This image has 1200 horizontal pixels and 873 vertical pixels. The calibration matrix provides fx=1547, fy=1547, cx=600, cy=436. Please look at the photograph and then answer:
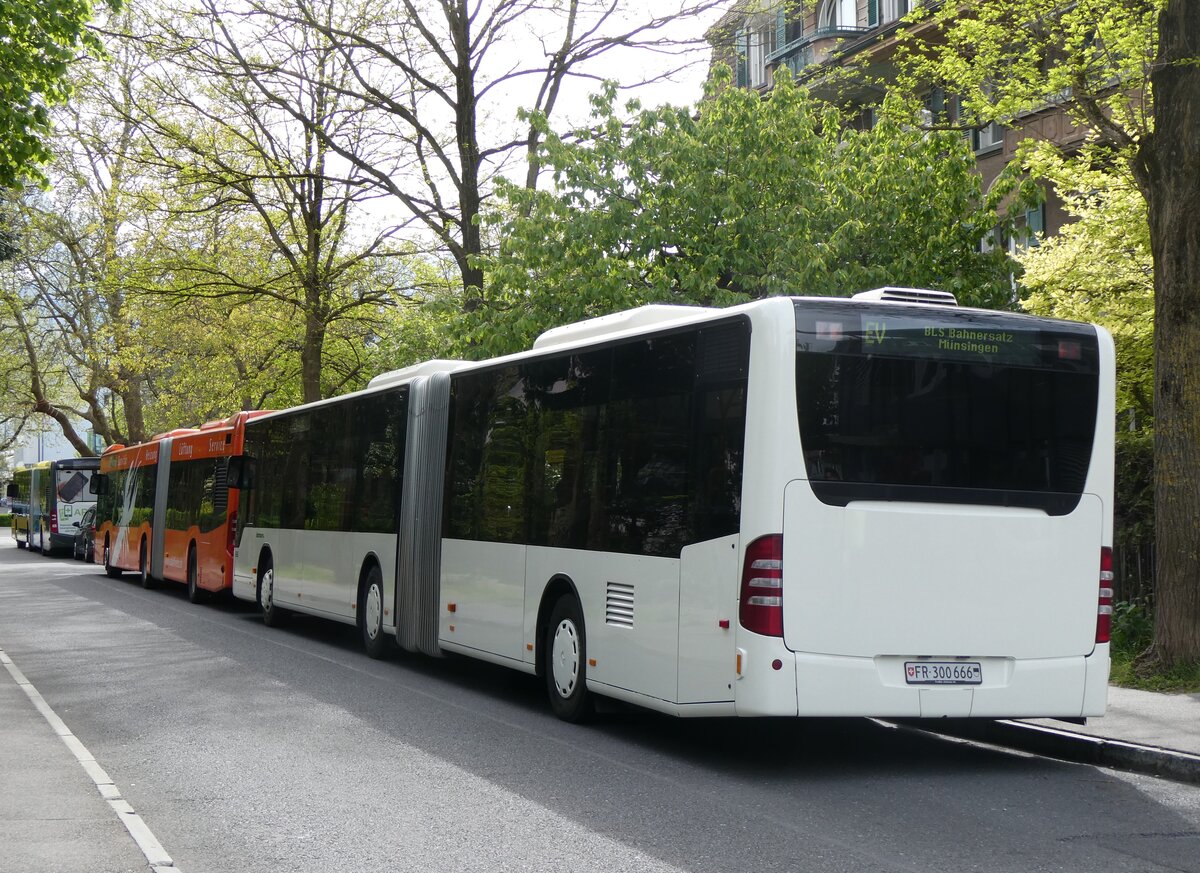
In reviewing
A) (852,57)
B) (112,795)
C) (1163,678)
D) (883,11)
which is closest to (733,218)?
(852,57)

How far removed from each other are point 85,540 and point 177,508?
19185 millimetres

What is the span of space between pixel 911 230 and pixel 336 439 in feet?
31.8

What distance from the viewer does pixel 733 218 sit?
21562 millimetres

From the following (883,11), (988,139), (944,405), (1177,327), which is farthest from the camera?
(883,11)

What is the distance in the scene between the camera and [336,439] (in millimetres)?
18547

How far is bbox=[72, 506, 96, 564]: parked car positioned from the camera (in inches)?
1703

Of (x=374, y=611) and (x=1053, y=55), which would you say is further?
(x=1053, y=55)

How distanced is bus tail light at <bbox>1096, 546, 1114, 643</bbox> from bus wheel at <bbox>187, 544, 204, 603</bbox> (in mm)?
19269

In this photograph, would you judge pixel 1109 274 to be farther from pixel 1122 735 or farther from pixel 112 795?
pixel 112 795

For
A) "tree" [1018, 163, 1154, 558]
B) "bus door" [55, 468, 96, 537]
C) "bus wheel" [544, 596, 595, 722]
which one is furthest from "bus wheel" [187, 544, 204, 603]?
"bus door" [55, 468, 96, 537]

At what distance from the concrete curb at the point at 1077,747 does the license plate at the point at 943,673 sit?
0.82 meters

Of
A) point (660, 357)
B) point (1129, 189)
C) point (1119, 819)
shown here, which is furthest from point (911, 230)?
point (1119, 819)

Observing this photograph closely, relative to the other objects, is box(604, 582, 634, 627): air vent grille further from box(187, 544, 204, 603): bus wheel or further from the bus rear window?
box(187, 544, 204, 603): bus wheel

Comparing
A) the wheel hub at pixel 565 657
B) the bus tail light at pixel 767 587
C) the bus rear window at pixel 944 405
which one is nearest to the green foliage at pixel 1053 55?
the bus rear window at pixel 944 405
